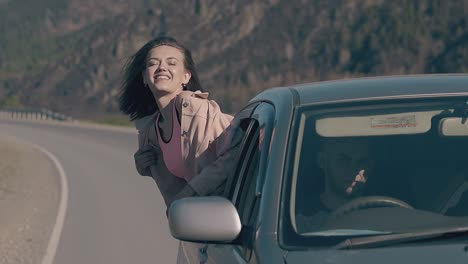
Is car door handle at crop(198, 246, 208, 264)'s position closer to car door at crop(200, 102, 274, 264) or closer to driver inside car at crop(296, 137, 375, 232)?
car door at crop(200, 102, 274, 264)

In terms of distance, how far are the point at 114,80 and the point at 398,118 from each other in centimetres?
8882

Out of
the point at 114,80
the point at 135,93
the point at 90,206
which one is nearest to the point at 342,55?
the point at 114,80

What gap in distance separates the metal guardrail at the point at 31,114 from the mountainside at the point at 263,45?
5383 millimetres

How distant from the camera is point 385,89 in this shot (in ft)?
14.3

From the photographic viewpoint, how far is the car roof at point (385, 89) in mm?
4246

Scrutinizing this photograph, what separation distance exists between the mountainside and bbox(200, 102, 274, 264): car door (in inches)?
2301

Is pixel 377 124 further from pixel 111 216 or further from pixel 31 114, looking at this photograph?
pixel 31 114

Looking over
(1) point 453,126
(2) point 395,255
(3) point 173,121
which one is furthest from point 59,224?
(2) point 395,255

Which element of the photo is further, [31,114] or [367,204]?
[31,114]

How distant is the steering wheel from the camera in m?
3.95

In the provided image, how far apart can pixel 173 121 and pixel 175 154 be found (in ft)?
0.61

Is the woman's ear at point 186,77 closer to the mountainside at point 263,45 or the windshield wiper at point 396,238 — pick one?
the windshield wiper at point 396,238

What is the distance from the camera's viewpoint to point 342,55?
76.6m

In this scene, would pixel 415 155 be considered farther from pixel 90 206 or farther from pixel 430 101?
pixel 90 206
